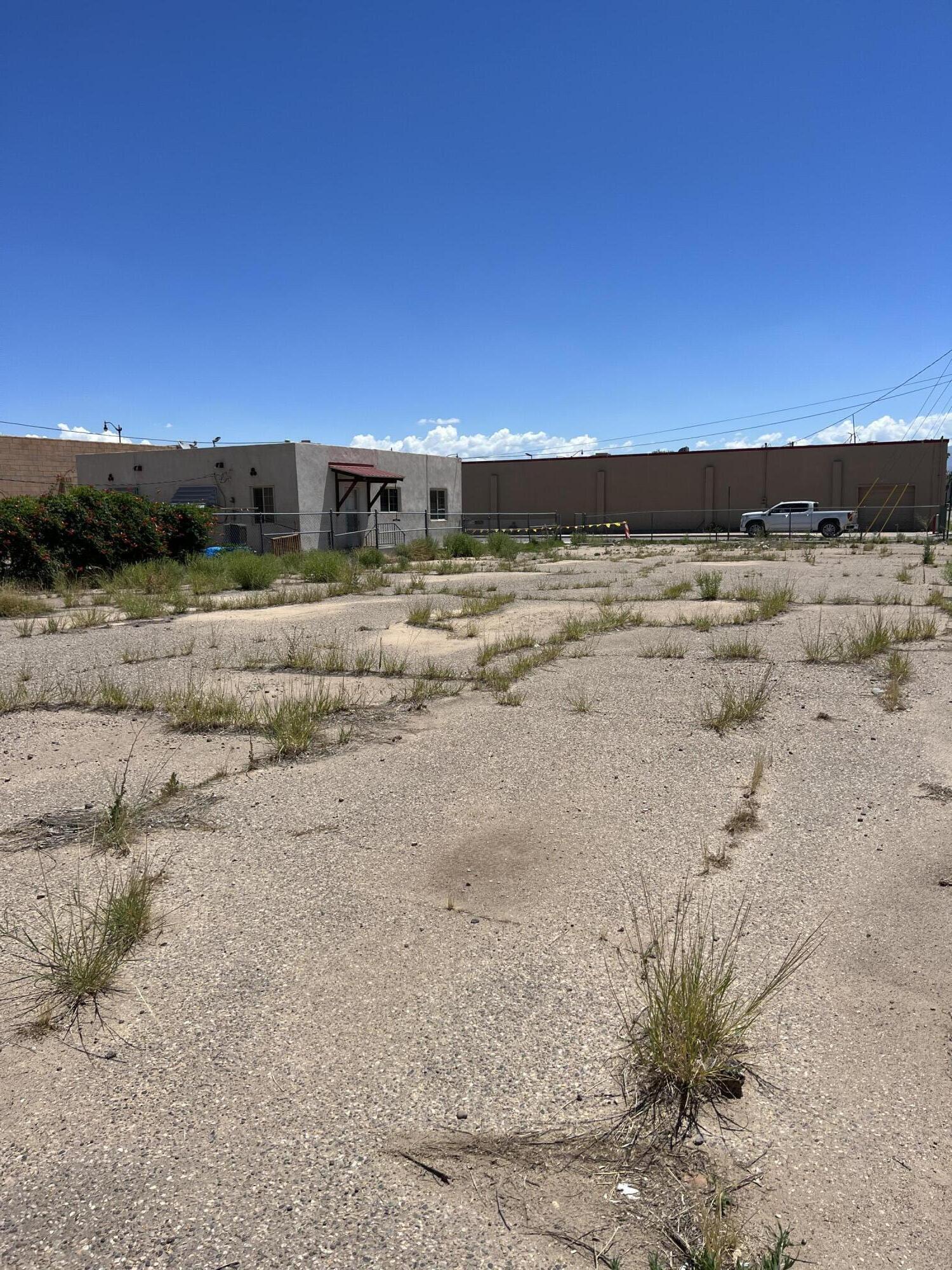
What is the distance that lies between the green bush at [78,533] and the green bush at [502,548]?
10.3 m

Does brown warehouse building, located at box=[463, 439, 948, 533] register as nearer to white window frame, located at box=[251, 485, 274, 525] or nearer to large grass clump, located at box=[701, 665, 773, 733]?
white window frame, located at box=[251, 485, 274, 525]

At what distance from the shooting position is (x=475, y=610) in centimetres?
1435

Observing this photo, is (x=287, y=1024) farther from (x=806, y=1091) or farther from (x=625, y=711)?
(x=625, y=711)

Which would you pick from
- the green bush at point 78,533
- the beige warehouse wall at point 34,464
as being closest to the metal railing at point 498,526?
the green bush at point 78,533

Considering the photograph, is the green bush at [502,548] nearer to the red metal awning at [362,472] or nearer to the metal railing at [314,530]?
the metal railing at [314,530]

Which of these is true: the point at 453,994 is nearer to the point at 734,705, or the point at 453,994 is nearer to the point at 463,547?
the point at 734,705

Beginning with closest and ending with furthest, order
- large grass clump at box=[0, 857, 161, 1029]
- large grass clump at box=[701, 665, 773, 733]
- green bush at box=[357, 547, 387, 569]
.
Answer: large grass clump at box=[0, 857, 161, 1029] → large grass clump at box=[701, 665, 773, 733] → green bush at box=[357, 547, 387, 569]

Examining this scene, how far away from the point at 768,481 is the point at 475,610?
4349cm

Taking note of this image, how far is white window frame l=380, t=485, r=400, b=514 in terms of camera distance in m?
36.6

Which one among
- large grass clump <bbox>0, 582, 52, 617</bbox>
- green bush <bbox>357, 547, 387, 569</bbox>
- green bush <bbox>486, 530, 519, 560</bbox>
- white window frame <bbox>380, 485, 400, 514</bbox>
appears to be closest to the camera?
large grass clump <bbox>0, 582, 52, 617</bbox>

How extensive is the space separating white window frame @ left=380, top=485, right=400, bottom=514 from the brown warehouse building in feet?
33.8

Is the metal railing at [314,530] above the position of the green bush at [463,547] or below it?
above

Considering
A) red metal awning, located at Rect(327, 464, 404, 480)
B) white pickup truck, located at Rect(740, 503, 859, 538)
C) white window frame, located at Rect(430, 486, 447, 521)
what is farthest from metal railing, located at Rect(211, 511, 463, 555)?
white pickup truck, located at Rect(740, 503, 859, 538)

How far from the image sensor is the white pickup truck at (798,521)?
44.0 metres
